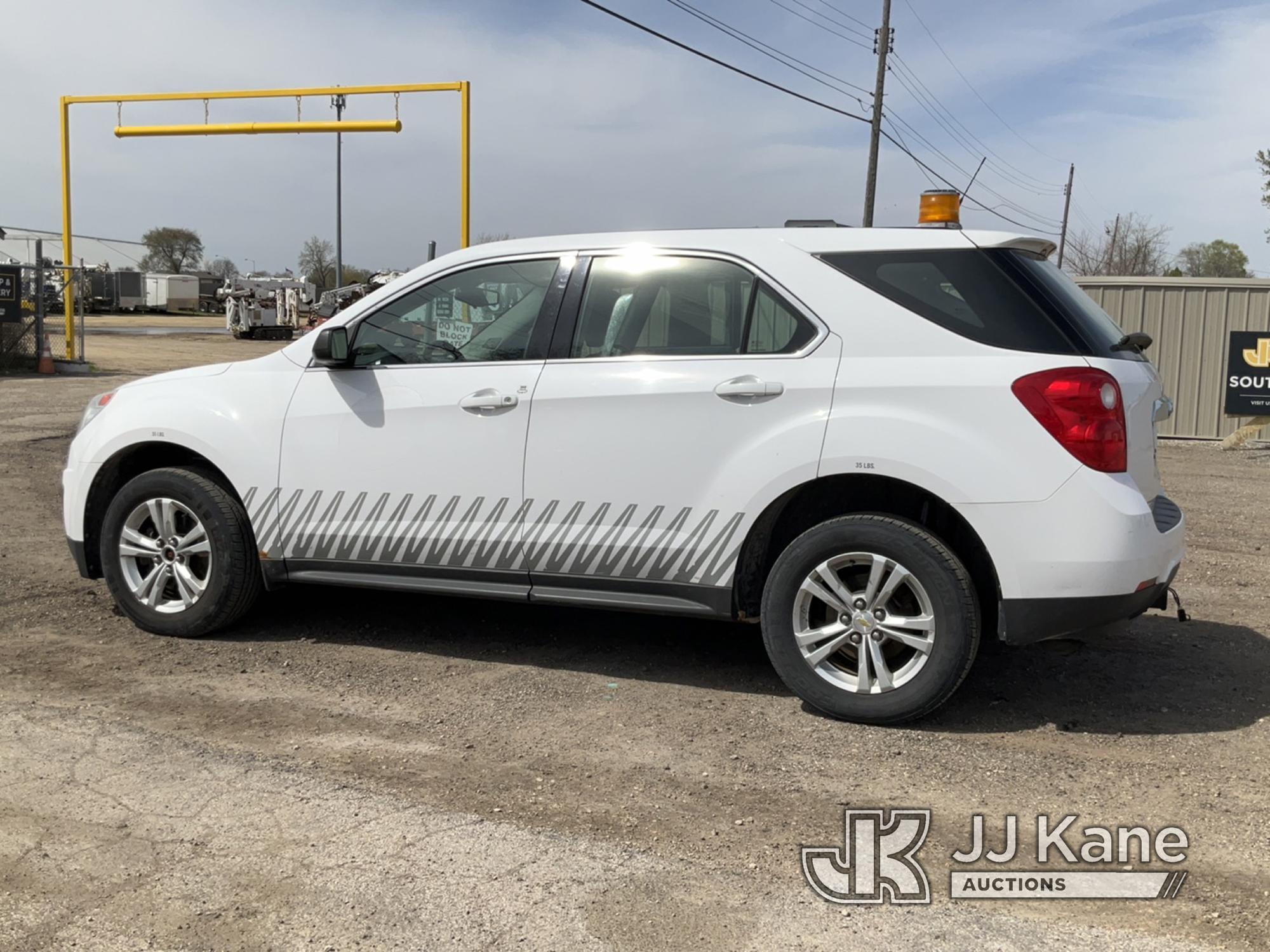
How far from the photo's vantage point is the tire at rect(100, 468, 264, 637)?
5.41m

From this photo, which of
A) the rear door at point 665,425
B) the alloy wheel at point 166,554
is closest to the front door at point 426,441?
the rear door at point 665,425

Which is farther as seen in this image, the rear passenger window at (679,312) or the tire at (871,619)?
the rear passenger window at (679,312)

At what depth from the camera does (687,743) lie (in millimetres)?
4305

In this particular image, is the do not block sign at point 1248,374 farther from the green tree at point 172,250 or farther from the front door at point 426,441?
the green tree at point 172,250

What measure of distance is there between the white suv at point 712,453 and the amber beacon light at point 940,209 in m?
0.19

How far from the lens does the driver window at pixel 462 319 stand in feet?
16.6

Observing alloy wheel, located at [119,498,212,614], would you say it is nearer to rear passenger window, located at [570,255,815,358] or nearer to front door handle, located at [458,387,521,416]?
front door handle, located at [458,387,521,416]

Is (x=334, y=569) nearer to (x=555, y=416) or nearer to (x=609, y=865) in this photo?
(x=555, y=416)

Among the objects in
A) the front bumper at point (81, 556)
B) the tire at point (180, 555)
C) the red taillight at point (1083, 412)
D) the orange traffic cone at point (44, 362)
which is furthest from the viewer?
the orange traffic cone at point (44, 362)

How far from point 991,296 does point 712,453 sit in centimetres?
119

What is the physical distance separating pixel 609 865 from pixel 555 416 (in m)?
2.02

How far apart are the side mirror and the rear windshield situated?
2104 millimetres

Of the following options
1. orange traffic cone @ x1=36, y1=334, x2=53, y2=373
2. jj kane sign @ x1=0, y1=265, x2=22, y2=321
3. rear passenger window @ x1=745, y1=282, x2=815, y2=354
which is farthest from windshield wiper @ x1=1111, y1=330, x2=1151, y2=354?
orange traffic cone @ x1=36, y1=334, x2=53, y2=373

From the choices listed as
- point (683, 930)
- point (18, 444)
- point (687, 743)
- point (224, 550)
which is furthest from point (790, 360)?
point (18, 444)
